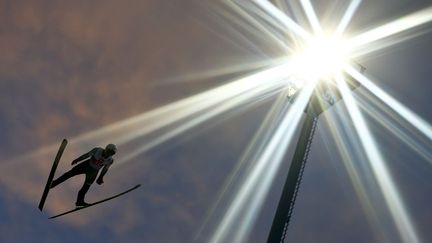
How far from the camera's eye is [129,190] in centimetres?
2434

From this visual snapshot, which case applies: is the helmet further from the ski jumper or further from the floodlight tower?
the floodlight tower

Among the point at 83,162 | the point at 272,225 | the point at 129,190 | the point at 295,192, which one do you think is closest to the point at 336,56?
the point at 295,192

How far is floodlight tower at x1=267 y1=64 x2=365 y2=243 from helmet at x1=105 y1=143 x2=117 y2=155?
17566mm

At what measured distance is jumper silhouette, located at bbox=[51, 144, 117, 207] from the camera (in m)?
20.2

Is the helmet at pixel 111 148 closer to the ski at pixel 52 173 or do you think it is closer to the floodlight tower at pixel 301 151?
the ski at pixel 52 173

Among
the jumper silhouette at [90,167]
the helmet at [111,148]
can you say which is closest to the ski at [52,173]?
the jumper silhouette at [90,167]

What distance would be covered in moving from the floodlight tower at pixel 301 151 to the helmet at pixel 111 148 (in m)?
17.6

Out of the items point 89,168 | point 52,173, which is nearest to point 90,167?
point 89,168

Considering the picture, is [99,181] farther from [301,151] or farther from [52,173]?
[301,151]

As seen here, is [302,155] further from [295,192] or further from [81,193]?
[81,193]

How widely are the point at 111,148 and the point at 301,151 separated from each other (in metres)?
22.8

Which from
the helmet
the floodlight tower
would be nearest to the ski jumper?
the helmet

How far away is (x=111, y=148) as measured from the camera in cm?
1930

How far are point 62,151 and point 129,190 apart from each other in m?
4.16
